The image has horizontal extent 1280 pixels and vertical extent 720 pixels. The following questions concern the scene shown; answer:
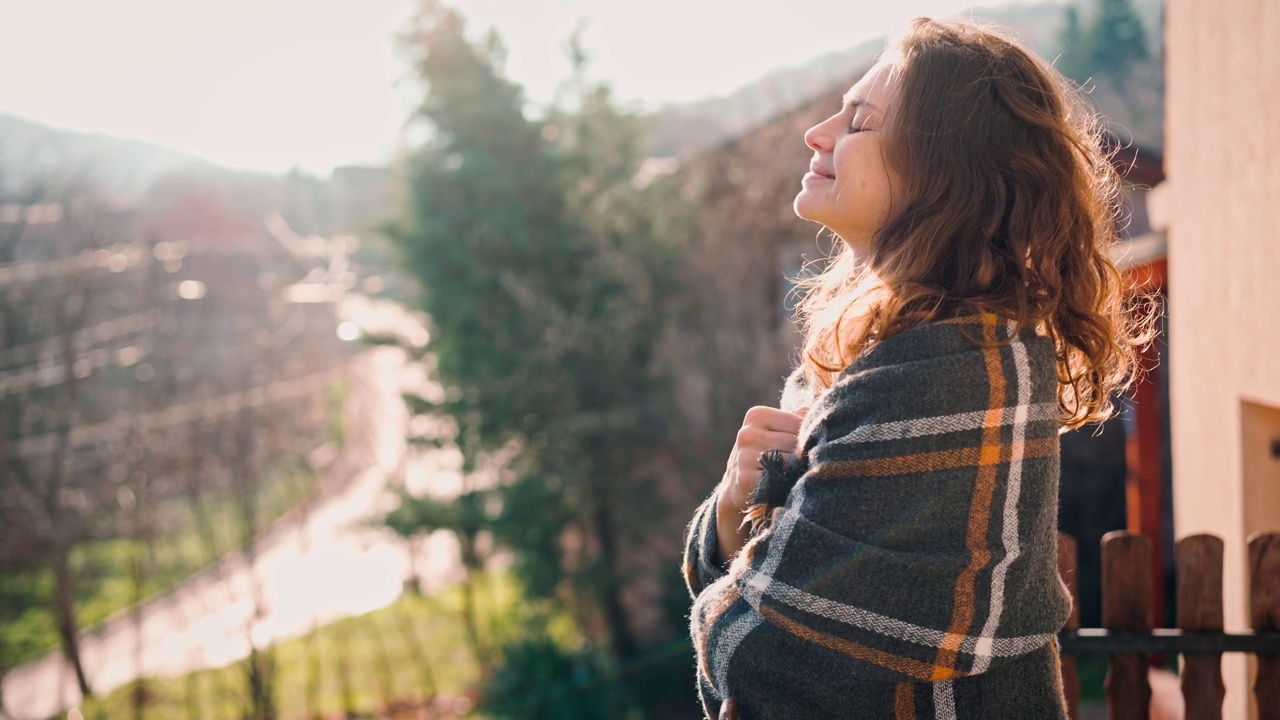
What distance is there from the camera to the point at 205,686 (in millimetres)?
9836

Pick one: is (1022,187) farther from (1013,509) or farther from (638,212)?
(638,212)

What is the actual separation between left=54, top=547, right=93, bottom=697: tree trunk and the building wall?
26.5ft

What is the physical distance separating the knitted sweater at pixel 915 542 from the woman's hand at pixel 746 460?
0.13 m

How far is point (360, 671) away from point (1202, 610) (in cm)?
1005

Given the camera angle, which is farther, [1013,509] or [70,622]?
[70,622]

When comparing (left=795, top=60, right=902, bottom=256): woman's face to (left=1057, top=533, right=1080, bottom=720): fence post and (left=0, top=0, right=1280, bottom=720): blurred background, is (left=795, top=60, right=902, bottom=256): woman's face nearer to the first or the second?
(left=1057, top=533, right=1080, bottom=720): fence post

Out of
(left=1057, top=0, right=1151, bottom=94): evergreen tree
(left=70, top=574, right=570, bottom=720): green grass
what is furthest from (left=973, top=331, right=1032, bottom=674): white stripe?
(left=1057, top=0, right=1151, bottom=94): evergreen tree

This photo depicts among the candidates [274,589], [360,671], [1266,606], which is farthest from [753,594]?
[274,589]

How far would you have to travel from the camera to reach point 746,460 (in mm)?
1401

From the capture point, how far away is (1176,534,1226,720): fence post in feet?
6.34

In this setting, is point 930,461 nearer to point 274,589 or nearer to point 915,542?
point 915,542

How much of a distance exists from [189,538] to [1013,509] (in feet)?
33.6

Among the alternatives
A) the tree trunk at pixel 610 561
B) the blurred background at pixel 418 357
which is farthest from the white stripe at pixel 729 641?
the tree trunk at pixel 610 561

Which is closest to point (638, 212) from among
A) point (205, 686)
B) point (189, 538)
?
point (189, 538)
